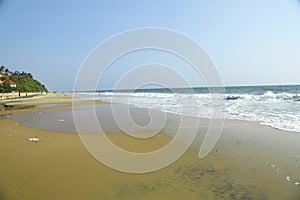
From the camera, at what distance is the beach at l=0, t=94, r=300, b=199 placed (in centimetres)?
291

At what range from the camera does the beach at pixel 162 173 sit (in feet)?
9.55

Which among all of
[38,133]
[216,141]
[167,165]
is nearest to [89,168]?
[167,165]

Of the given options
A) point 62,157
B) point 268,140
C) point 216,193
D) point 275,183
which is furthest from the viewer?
point 268,140

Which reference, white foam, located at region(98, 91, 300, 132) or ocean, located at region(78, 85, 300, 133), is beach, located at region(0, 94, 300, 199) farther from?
ocean, located at region(78, 85, 300, 133)

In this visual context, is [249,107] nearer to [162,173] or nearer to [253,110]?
[253,110]

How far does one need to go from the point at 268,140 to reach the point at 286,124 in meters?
2.41

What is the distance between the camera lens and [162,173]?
363 centimetres

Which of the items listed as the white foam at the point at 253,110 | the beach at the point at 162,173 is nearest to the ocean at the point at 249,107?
the white foam at the point at 253,110

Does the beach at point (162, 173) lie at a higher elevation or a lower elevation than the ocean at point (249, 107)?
lower

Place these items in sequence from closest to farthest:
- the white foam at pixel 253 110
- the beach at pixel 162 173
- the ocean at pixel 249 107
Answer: the beach at pixel 162 173
the white foam at pixel 253 110
the ocean at pixel 249 107

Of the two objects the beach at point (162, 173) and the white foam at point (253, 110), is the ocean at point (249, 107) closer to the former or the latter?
the white foam at point (253, 110)

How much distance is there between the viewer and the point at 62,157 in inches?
180

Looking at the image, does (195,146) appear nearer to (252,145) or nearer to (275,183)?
(252,145)

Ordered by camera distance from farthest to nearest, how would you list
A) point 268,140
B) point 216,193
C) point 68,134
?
1. point 68,134
2. point 268,140
3. point 216,193
